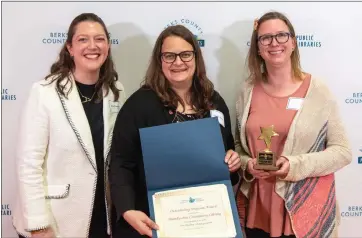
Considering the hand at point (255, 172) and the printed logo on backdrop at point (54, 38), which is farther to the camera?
the printed logo on backdrop at point (54, 38)

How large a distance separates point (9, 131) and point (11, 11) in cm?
67

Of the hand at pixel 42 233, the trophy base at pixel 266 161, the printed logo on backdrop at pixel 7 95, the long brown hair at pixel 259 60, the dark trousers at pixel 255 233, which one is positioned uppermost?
the long brown hair at pixel 259 60

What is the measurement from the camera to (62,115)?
150cm

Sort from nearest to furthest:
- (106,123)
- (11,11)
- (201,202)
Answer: (201,202) < (106,123) < (11,11)

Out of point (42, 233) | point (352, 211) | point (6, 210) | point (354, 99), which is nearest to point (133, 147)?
point (42, 233)

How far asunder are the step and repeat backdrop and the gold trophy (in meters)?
0.64

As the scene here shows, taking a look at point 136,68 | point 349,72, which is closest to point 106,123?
point 136,68

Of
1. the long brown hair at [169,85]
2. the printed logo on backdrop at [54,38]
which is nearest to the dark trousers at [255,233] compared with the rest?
the long brown hair at [169,85]

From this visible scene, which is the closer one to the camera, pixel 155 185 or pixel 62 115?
pixel 155 185

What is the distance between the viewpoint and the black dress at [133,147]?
4.58 ft

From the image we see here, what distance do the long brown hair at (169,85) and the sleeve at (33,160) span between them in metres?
0.46

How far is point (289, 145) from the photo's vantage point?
1.49m

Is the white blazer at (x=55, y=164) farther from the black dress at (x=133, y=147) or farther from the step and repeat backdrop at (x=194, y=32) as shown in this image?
the step and repeat backdrop at (x=194, y=32)

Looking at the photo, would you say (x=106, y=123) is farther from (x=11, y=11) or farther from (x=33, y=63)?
(x=11, y=11)
